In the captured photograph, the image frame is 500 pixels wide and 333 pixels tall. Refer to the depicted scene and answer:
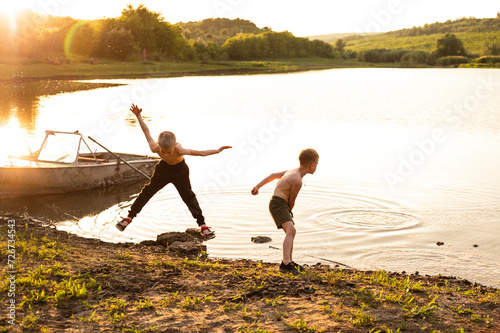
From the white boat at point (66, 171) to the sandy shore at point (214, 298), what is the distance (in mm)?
6213

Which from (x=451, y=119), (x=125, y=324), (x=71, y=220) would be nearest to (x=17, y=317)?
(x=125, y=324)

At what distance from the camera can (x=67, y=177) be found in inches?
586

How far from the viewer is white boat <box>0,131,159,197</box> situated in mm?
14055

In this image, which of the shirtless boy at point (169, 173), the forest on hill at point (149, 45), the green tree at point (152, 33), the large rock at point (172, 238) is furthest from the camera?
the green tree at point (152, 33)

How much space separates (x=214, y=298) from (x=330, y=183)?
1003cm

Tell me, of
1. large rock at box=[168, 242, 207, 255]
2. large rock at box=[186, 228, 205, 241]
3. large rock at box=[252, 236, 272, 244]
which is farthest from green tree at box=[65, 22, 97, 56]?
large rock at box=[168, 242, 207, 255]

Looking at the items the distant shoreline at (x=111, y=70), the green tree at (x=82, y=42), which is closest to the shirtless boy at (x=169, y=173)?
the distant shoreline at (x=111, y=70)

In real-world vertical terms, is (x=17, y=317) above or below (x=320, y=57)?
below

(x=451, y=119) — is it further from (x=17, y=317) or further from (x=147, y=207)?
(x=17, y=317)

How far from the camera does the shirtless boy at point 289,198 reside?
7723 millimetres

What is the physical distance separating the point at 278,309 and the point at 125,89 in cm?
5061

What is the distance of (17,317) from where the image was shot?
5.74 m

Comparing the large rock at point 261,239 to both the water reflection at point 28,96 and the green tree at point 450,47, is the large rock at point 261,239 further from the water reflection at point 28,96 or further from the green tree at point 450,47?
the green tree at point 450,47

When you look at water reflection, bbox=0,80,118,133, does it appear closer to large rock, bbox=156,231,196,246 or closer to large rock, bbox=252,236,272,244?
large rock, bbox=156,231,196,246
